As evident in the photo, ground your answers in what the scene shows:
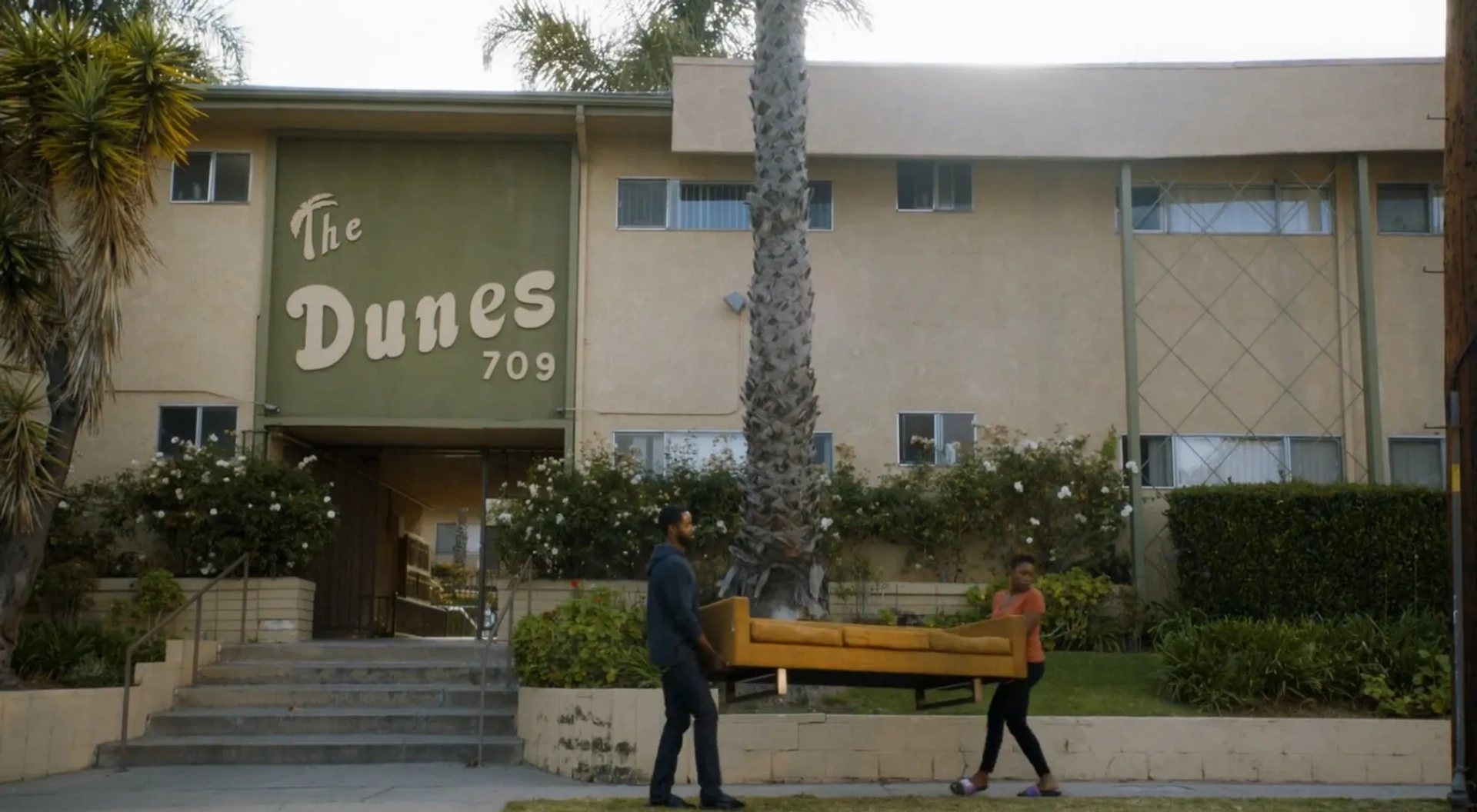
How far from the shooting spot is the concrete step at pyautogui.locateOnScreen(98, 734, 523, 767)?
12836mm

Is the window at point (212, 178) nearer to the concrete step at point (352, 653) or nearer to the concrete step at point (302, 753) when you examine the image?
the concrete step at point (352, 653)

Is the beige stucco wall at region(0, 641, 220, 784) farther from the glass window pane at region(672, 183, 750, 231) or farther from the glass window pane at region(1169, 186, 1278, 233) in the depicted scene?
the glass window pane at region(1169, 186, 1278, 233)

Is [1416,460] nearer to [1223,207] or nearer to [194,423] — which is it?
[1223,207]

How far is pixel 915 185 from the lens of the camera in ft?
59.8

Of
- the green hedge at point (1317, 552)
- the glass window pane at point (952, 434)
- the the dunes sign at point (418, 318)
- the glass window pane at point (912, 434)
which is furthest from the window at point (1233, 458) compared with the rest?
the the dunes sign at point (418, 318)

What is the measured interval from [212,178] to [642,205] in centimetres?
501

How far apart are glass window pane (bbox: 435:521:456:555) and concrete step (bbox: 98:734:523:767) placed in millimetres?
13493

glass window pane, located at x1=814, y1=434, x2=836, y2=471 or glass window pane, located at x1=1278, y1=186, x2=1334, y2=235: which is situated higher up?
glass window pane, located at x1=1278, y1=186, x2=1334, y2=235

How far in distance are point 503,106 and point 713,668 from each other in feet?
32.0

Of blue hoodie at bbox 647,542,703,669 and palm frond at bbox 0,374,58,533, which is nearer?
blue hoodie at bbox 647,542,703,669

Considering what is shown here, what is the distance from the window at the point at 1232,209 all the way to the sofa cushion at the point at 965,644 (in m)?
9.27

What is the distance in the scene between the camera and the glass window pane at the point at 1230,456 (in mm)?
17688

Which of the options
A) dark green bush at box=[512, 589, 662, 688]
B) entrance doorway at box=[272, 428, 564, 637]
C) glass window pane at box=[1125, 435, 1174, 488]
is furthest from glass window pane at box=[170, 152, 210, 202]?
glass window pane at box=[1125, 435, 1174, 488]

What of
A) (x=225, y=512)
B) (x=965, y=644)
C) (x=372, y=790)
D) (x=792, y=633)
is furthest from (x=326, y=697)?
(x=965, y=644)
